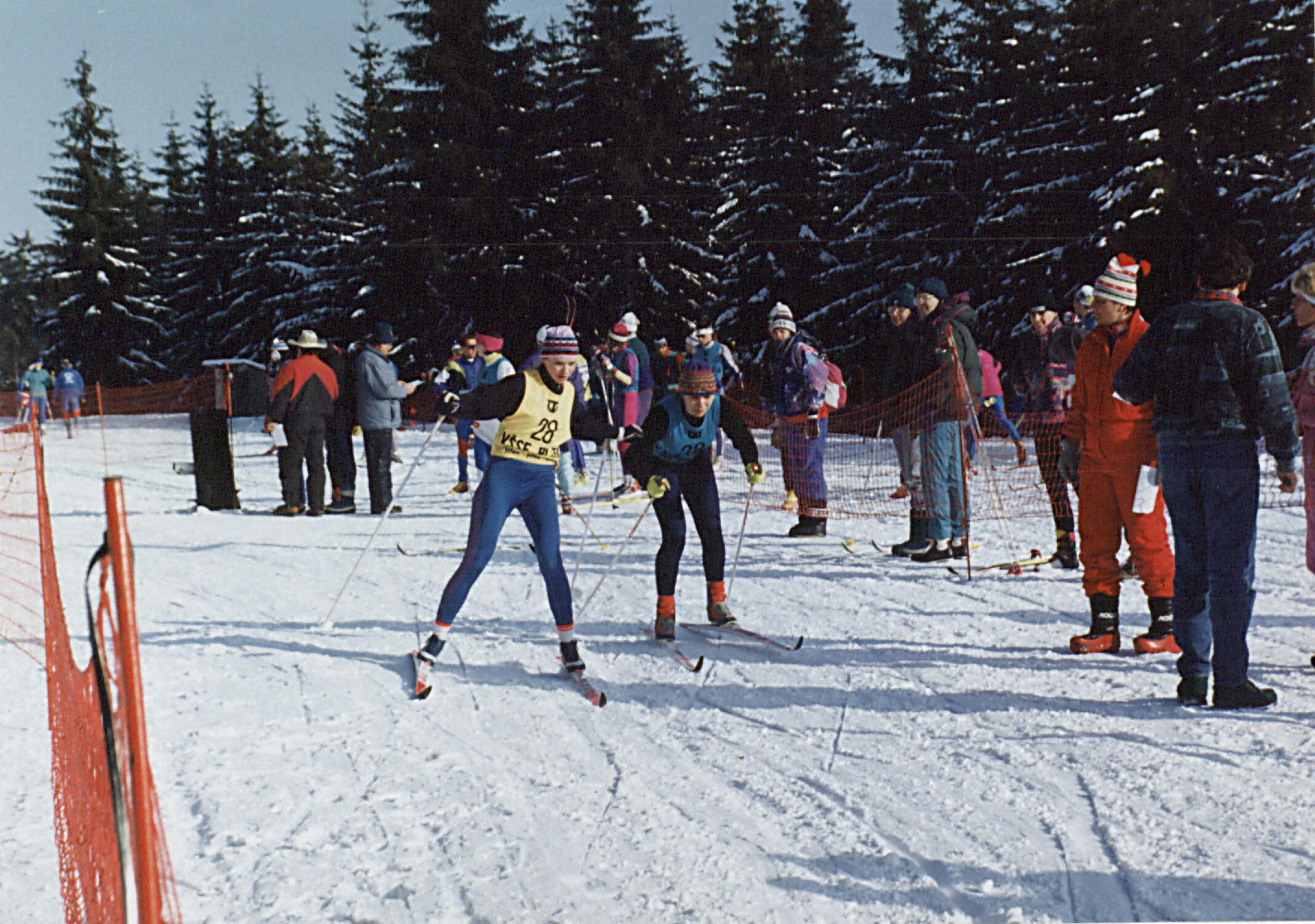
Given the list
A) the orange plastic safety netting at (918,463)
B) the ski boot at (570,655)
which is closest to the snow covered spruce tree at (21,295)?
the ski boot at (570,655)

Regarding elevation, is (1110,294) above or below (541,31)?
below

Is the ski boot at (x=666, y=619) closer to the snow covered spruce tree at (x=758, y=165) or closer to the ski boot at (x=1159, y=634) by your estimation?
the snow covered spruce tree at (x=758, y=165)

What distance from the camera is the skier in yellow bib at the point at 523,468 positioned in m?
3.70

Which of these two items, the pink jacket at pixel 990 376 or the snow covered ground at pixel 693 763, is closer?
the snow covered ground at pixel 693 763

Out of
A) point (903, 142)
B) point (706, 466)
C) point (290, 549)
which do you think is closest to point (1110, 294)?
point (903, 142)

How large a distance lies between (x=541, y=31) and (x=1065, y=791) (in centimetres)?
271

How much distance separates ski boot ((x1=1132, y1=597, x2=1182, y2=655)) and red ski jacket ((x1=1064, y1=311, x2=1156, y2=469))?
0.66m

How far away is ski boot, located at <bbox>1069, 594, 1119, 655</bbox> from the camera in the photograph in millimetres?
4020

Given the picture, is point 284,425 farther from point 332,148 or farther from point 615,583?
point 332,148

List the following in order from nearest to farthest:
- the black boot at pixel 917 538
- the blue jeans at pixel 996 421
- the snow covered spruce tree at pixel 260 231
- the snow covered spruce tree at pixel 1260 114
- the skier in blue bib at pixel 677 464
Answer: the snow covered spruce tree at pixel 260 231
the snow covered spruce tree at pixel 1260 114
the skier in blue bib at pixel 677 464
the black boot at pixel 917 538
the blue jeans at pixel 996 421

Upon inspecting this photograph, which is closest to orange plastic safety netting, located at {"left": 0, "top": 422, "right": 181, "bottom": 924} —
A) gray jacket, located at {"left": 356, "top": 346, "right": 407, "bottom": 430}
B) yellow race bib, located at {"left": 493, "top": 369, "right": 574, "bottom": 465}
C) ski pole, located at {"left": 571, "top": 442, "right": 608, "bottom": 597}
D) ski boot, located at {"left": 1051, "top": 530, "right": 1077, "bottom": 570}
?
yellow race bib, located at {"left": 493, "top": 369, "right": 574, "bottom": 465}

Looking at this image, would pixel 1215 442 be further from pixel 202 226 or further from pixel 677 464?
pixel 202 226

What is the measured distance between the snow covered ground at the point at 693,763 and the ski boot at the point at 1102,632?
0.29 feet

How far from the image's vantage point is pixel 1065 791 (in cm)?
277
